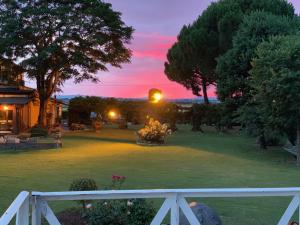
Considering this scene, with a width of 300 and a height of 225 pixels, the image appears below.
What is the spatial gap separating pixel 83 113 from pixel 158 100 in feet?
24.9

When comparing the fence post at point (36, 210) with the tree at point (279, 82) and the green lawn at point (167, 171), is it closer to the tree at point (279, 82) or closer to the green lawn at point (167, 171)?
the green lawn at point (167, 171)

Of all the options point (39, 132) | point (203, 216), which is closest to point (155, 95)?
point (39, 132)

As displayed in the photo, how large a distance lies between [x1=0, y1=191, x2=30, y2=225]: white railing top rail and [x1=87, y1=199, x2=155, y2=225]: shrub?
2.25 m

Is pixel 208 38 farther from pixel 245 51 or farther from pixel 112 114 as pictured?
pixel 112 114

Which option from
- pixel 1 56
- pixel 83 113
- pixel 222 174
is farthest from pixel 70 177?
pixel 83 113

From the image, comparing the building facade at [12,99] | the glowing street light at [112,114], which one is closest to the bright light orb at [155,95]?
the glowing street light at [112,114]

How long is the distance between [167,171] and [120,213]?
794cm

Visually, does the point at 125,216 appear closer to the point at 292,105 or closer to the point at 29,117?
the point at 292,105

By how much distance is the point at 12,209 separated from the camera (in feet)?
9.97

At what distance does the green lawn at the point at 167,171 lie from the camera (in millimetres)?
8902

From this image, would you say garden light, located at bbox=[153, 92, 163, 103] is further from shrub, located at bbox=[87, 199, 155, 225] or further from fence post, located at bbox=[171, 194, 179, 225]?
fence post, located at bbox=[171, 194, 179, 225]

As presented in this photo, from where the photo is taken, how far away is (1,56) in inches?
1220

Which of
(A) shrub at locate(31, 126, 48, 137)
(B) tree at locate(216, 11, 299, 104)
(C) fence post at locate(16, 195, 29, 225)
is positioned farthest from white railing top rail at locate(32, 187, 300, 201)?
(A) shrub at locate(31, 126, 48, 137)

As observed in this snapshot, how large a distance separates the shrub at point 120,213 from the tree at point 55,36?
24449 millimetres
